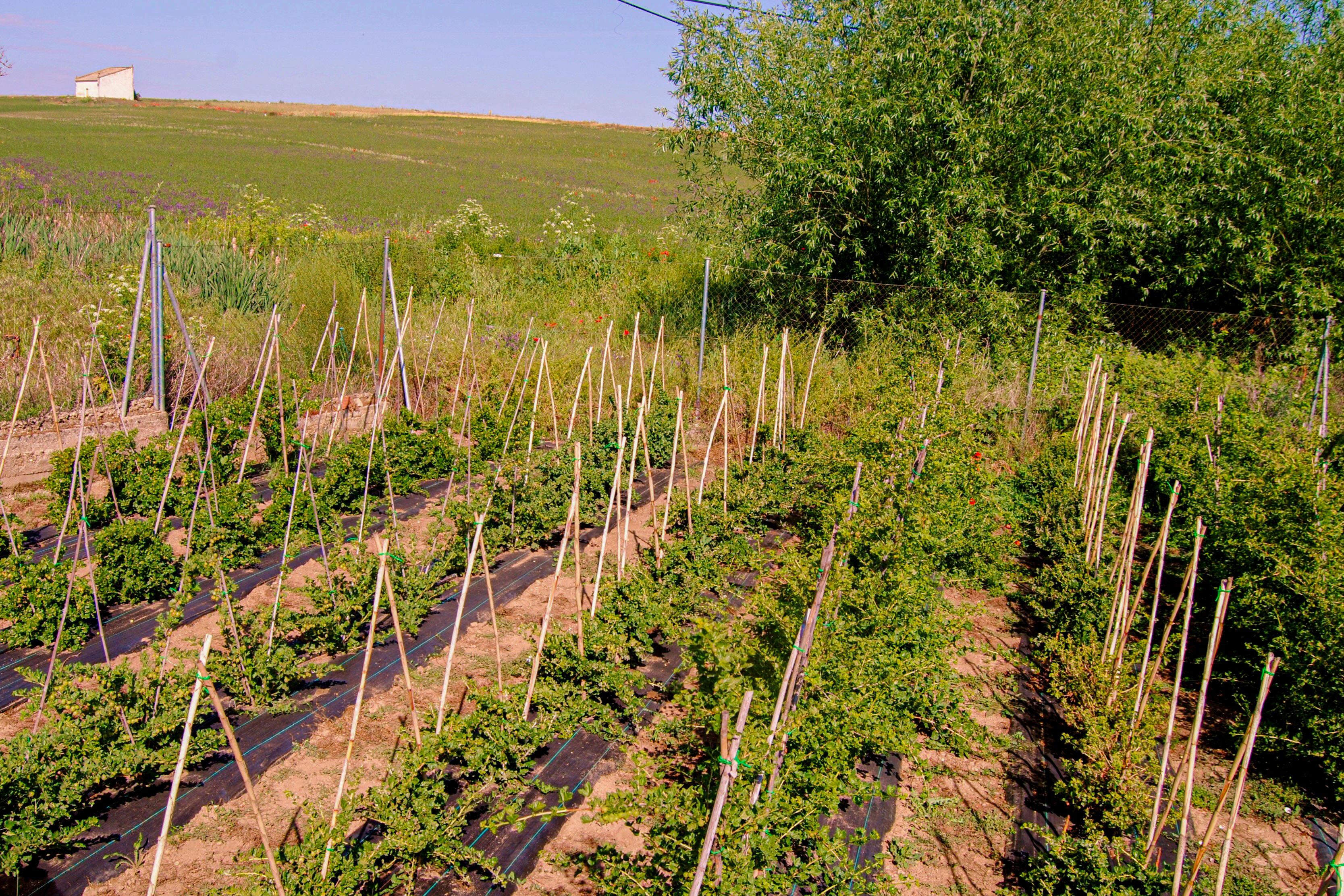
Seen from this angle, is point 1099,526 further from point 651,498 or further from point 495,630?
point 495,630

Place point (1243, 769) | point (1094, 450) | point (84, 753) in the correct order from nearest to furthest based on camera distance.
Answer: point (1243, 769) < point (84, 753) < point (1094, 450)

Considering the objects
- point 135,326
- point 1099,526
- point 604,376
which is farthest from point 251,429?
point 1099,526

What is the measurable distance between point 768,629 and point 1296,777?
255cm

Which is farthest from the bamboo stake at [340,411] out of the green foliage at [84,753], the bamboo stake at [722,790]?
the bamboo stake at [722,790]

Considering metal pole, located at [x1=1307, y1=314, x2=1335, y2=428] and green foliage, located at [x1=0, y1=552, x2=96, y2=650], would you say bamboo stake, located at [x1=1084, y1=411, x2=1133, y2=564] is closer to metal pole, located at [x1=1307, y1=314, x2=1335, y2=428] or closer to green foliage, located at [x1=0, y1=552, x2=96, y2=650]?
metal pole, located at [x1=1307, y1=314, x2=1335, y2=428]

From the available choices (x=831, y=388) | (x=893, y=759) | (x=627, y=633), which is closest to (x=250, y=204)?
(x=831, y=388)

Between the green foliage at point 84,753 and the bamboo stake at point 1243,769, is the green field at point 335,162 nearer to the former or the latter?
the green foliage at point 84,753

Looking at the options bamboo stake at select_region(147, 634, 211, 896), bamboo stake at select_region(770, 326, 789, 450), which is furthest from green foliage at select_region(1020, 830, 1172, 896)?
bamboo stake at select_region(770, 326, 789, 450)

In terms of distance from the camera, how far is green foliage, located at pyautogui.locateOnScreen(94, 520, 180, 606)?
4477 millimetres

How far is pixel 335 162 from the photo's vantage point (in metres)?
35.4

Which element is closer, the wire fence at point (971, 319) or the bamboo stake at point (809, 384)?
the bamboo stake at point (809, 384)

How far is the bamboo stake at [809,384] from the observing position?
703 centimetres

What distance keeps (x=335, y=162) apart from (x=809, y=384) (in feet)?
113

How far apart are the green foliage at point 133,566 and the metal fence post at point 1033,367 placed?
24.7 ft
